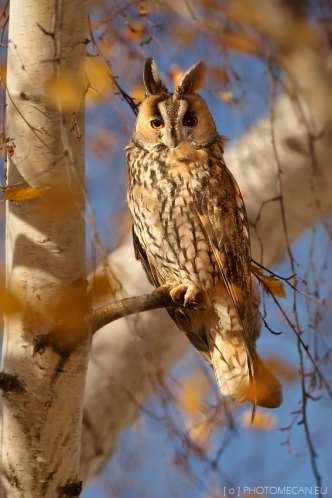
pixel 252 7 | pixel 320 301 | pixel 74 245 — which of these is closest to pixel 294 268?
pixel 320 301

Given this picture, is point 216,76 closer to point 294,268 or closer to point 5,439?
point 294,268

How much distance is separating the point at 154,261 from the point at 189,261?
0.35 ft

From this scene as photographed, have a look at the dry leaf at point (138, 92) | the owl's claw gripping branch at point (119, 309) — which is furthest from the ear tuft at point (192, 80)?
the owl's claw gripping branch at point (119, 309)

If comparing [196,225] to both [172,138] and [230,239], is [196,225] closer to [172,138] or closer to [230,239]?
[230,239]

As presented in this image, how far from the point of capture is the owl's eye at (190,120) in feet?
6.57

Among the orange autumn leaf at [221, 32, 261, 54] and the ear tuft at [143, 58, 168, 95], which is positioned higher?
the ear tuft at [143, 58, 168, 95]

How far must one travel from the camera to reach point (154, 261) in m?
2.07

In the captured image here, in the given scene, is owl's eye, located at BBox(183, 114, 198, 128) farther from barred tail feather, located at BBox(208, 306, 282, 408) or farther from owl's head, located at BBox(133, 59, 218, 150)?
barred tail feather, located at BBox(208, 306, 282, 408)

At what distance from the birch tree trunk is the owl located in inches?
17.3

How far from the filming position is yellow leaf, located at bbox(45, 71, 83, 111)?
56.0 inches

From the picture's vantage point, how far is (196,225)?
6.55 feet

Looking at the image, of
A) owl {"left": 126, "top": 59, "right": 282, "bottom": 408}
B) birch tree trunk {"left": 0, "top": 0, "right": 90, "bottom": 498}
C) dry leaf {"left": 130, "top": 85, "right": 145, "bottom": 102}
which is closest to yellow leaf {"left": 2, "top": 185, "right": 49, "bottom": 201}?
birch tree trunk {"left": 0, "top": 0, "right": 90, "bottom": 498}

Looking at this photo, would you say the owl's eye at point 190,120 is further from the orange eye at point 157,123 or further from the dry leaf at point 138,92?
the dry leaf at point 138,92

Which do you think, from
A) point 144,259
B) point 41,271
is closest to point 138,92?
point 144,259
